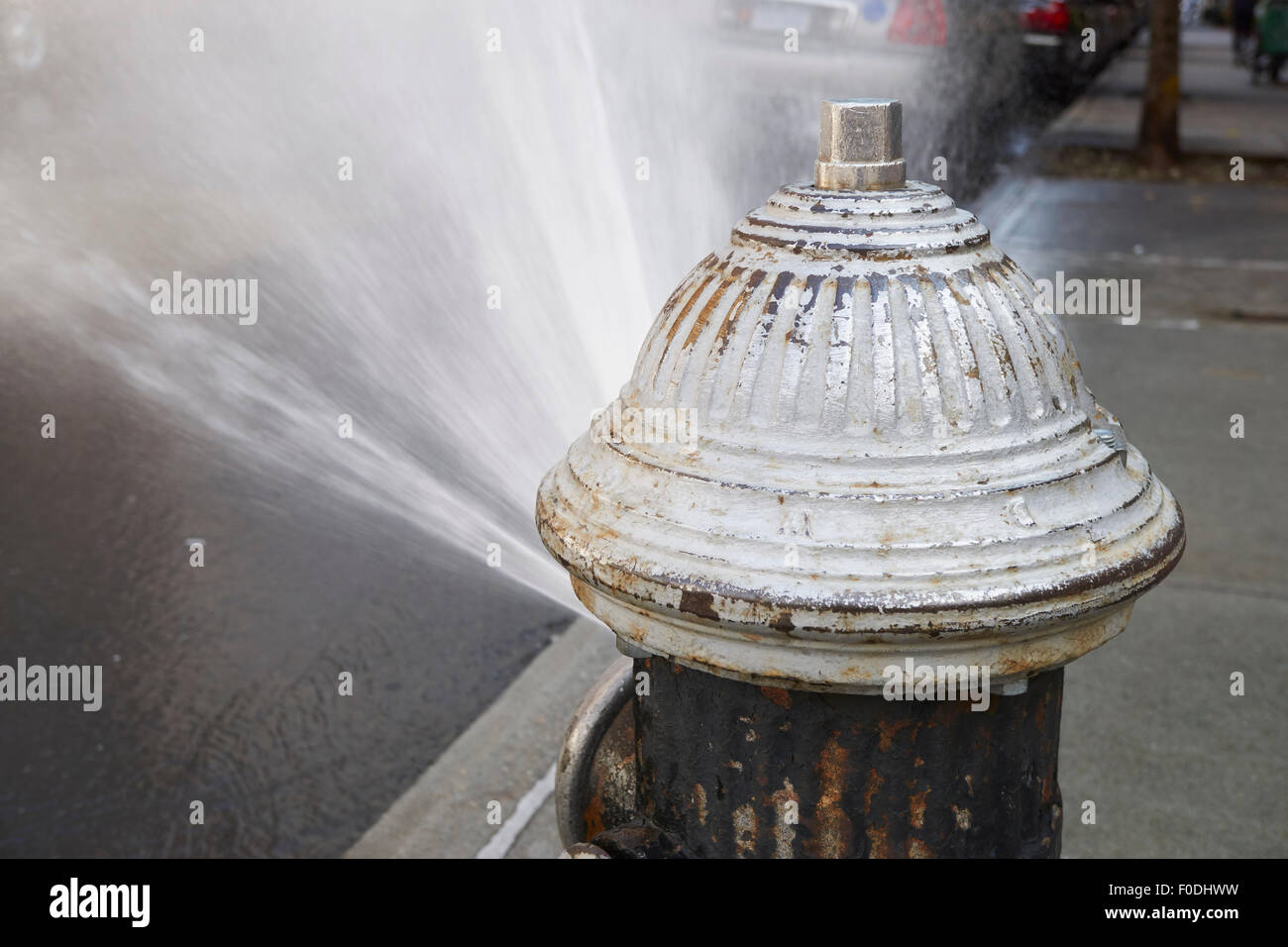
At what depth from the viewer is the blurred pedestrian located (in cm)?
2786

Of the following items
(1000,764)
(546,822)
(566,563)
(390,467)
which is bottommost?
(546,822)

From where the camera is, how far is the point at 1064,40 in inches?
931

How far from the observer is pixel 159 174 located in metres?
7.39

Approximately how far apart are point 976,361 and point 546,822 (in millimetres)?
2097

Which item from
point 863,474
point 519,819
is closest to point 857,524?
point 863,474

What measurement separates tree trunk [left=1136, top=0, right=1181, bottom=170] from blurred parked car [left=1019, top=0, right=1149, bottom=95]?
625 centimetres

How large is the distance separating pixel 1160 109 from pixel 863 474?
13051mm

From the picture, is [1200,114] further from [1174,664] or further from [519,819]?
[519,819]

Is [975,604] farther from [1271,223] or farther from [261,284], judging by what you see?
[1271,223]

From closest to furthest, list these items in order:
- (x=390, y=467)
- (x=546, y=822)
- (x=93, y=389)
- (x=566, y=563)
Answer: (x=566, y=563), (x=546, y=822), (x=390, y=467), (x=93, y=389)

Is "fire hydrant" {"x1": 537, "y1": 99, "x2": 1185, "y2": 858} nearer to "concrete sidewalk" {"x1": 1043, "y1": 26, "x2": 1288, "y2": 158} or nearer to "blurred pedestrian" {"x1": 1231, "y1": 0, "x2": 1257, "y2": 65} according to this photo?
"concrete sidewalk" {"x1": 1043, "y1": 26, "x2": 1288, "y2": 158}

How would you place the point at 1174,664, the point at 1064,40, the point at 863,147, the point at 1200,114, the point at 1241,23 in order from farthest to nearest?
the point at 1241,23, the point at 1064,40, the point at 1200,114, the point at 1174,664, the point at 863,147

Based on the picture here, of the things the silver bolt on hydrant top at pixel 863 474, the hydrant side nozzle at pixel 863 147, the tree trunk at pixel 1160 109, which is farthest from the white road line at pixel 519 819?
the tree trunk at pixel 1160 109
